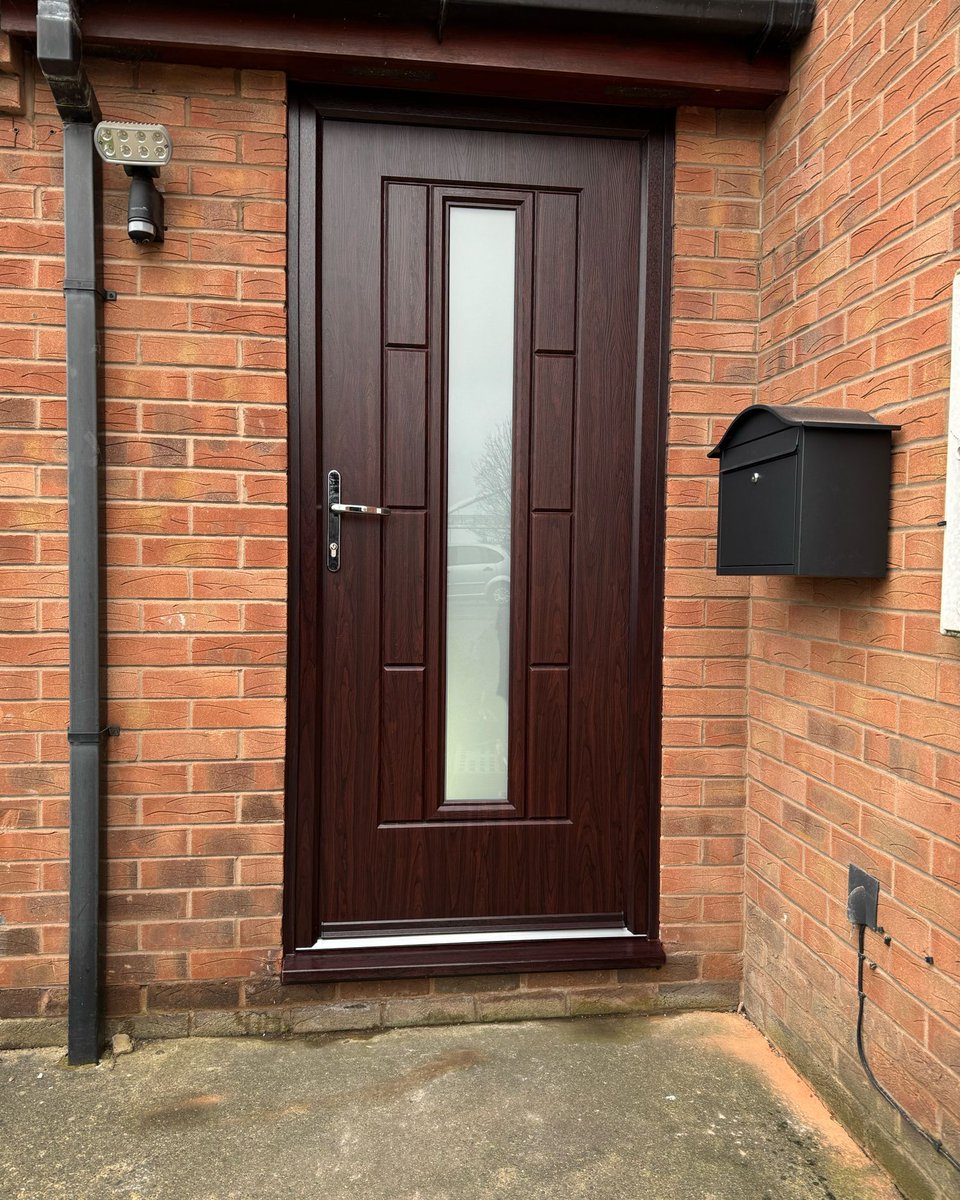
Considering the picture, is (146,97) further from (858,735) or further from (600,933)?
(600,933)

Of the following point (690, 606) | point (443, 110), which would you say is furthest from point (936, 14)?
point (690, 606)

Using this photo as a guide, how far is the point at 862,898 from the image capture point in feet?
6.28

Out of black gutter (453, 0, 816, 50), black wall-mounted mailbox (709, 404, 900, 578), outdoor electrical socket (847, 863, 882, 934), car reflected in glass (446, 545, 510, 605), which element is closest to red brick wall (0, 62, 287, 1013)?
car reflected in glass (446, 545, 510, 605)

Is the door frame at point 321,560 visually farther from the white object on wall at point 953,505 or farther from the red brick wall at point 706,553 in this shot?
the white object on wall at point 953,505

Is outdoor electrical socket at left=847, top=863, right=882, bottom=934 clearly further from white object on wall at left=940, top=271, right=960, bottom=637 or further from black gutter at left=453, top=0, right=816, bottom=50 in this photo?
black gutter at left=453, top=0, right=816, bottom=50

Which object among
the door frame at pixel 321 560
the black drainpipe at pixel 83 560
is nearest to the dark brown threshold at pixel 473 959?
the door frame at pixel 321 560

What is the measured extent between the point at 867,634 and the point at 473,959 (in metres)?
1.47

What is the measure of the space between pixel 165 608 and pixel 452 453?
967 millimetres

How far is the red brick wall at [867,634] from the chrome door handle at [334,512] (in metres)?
1.24

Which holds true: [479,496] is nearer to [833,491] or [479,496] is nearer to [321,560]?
[321,560]

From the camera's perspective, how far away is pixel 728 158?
2.39 meters

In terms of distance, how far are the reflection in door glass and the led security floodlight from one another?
822mm

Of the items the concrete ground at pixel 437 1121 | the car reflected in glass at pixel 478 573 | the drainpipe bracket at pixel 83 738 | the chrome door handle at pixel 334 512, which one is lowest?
the concrete ground at pixel 437 1121

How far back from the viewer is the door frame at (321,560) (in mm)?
2311
